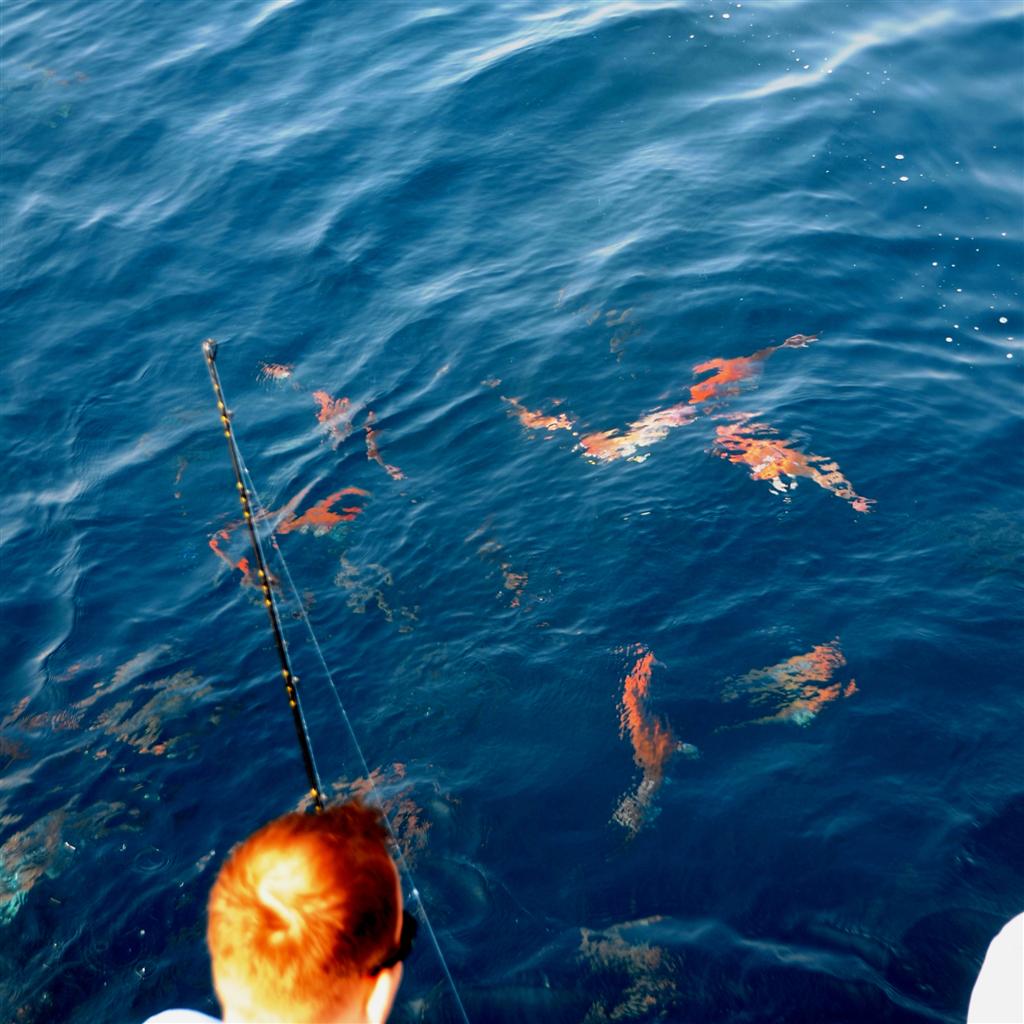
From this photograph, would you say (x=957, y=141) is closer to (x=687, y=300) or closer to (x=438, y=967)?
(x=687, y=300)

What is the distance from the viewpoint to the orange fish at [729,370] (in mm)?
12273

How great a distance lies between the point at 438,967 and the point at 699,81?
1566 cm

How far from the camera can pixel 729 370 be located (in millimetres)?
12547

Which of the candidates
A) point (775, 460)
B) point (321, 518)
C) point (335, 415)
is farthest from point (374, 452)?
point (775, 460)

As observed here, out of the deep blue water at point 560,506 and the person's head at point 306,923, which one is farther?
A: the deep blue water at point 560,506

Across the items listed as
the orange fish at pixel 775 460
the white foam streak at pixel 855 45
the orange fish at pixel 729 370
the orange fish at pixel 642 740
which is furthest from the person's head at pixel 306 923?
the white foam streak at pixel 855 45

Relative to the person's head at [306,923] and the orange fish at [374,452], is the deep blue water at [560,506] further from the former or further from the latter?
the person's head at [306,923]

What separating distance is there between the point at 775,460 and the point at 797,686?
9.65 ft

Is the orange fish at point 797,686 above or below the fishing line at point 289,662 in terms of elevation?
below

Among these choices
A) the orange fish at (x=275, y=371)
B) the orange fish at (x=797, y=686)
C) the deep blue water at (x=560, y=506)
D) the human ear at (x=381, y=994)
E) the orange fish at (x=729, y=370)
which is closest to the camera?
the human ear at (x=381, y=994)

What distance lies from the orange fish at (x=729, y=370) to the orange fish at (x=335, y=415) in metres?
4.13

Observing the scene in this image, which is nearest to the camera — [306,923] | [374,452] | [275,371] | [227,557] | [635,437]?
[306,923]

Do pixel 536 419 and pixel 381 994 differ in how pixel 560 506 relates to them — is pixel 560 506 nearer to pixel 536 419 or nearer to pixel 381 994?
pixel 536 419

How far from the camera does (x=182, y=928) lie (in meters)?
Result: 7.94
